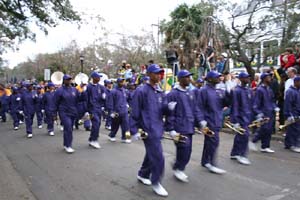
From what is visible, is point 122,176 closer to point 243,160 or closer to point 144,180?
point 144,180

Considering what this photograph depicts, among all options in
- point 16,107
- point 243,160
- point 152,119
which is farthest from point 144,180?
point 16,107

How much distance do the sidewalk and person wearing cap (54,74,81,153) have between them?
1.70 metres

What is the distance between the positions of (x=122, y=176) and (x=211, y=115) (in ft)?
6.67

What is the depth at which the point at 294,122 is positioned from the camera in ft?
26.2

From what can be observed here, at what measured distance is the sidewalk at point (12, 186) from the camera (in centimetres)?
497

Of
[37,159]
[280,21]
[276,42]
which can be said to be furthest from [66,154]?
[276,42]

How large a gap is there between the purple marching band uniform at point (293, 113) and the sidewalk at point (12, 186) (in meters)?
6.03

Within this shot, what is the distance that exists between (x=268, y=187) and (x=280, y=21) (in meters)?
14.0

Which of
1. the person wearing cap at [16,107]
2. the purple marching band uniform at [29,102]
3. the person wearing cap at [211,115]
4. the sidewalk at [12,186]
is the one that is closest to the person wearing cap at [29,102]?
the purple marching band uniform at [29,102]

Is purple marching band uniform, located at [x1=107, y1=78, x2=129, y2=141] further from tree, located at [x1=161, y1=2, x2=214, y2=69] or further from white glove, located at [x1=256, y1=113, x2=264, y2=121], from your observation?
tree, located at [x1=161, y1=2, x2=214, y2=69]

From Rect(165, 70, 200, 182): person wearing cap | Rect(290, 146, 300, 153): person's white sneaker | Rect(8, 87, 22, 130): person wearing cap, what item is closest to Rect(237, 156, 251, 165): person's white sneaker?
Rect(165, 70, 200, 182): person wearing cap

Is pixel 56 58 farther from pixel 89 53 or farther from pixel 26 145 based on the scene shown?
pixel 26 145

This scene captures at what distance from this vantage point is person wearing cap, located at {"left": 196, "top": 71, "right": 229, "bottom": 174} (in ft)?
20.2

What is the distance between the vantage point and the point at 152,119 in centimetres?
505
